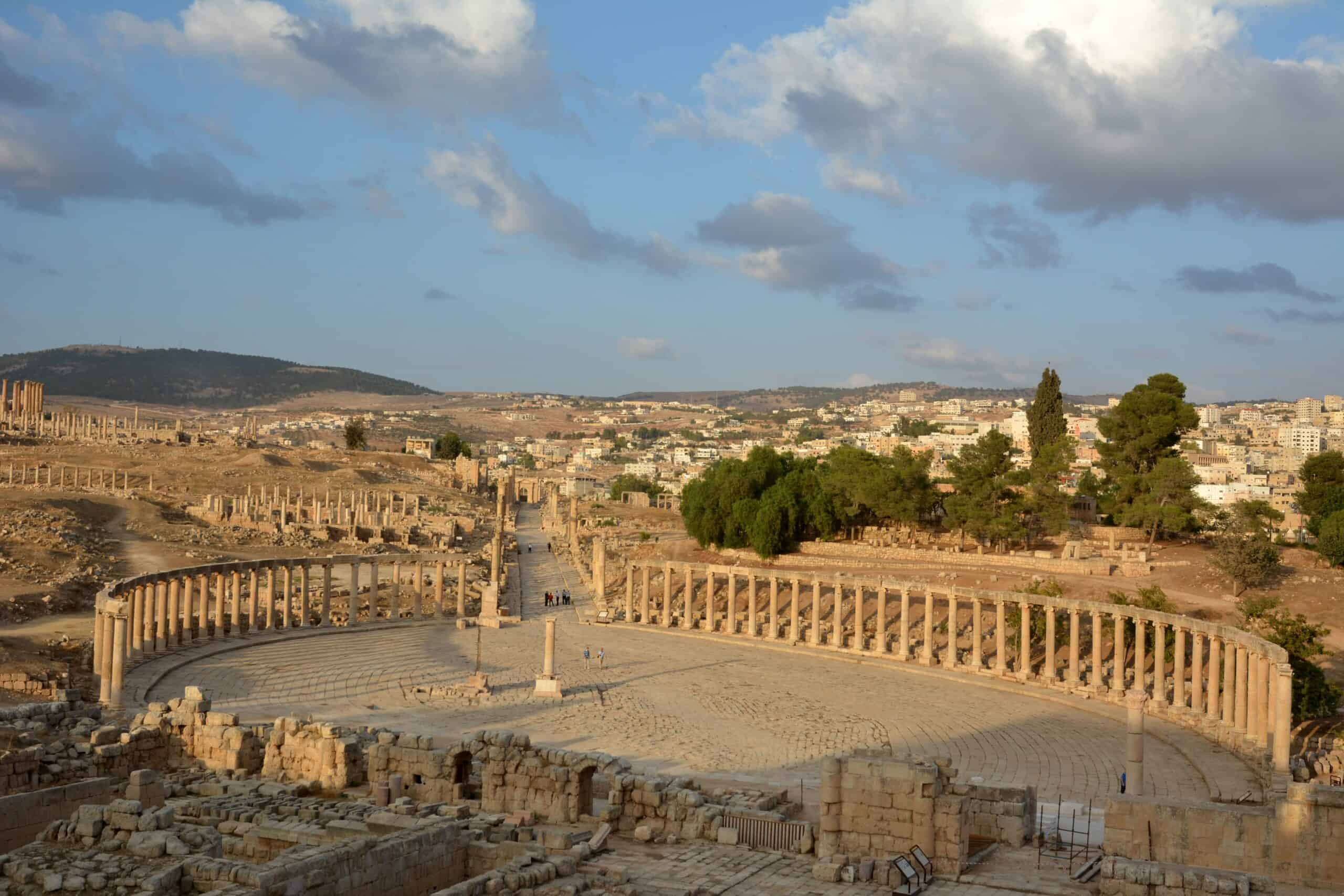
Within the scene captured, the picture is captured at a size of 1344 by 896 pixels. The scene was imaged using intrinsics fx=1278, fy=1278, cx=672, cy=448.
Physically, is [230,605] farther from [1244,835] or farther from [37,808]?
[1244,835]

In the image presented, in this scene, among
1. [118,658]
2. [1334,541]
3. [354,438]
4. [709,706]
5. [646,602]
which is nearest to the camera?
[118,658]

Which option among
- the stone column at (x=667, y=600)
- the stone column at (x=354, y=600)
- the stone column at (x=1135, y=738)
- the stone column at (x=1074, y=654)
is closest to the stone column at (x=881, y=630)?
the stone column at (x=1074, y=654)

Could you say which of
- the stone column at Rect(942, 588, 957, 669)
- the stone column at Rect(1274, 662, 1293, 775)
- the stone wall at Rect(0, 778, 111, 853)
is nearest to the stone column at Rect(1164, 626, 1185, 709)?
the stone column at Rect(1274, 662, 1293, 775)

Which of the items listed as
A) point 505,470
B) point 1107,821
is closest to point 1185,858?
point 1107,821

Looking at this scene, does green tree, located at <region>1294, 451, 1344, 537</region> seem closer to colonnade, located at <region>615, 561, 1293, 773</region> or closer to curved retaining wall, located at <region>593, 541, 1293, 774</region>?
colonnade, located at <region>615, 561, 1293, 773</region>

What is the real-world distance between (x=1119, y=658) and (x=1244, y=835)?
24.0m

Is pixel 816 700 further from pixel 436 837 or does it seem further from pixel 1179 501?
pixel 1179 501

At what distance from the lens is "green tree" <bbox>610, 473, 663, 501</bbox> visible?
132 meters

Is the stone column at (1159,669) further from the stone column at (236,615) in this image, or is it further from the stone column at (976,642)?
the stone column at (236,615)

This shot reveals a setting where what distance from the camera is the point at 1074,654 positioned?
42.1 meters

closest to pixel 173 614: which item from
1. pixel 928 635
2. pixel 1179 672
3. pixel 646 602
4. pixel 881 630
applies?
pixel 646 602

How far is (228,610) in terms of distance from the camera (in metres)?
50.8

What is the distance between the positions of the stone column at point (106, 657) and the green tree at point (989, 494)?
40.6 metres

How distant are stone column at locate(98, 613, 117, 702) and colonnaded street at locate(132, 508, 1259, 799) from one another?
168 centimetres
